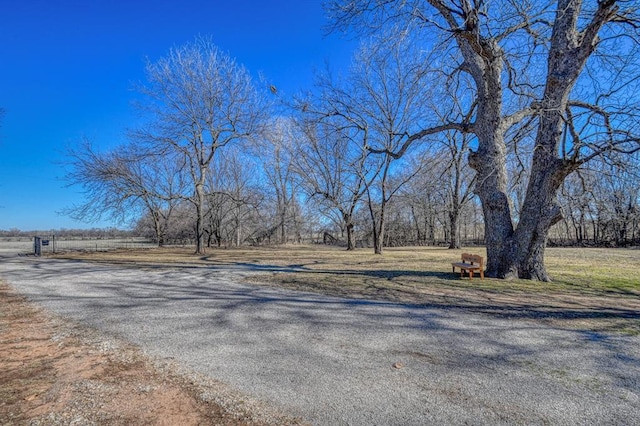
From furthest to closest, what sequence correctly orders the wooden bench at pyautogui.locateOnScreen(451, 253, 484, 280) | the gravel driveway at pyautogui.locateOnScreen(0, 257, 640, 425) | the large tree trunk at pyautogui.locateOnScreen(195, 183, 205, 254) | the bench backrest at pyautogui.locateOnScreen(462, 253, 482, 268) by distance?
the large tree trunk at pyautogui.locateOnScreen(195, 183, 205, 254) < the bench backrest at pyautogui.locateOnScreen(462, 253, 482, 268) < the wooden bench at pyautogui.locateOnScreen(451, 253, 484, 280) < the gravel driveway at pyautogui.locateOnScreen(0, 257, 640, 425)

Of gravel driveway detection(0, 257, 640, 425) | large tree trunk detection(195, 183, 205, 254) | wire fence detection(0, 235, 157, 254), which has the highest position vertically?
large tree trunk detection(195, 183, 205, 254)

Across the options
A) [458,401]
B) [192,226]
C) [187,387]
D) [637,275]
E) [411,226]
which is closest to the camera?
[458,401]

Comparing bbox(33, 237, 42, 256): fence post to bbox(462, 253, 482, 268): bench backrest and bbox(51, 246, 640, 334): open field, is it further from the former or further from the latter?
bbox(462, 253, 482, 268): bench backrest

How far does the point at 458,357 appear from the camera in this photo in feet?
11.5

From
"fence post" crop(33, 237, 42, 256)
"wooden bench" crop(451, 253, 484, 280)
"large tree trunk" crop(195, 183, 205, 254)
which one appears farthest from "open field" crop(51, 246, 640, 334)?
"fence post" crop(33, 237, 42, 256)

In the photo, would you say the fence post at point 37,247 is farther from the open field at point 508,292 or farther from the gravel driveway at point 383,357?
the open field at point 508,292

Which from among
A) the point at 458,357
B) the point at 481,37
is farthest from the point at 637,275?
the point at 458,357

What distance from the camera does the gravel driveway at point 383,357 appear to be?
8.30ft

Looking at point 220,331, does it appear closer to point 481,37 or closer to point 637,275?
point 481,37

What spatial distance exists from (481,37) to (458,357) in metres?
7.16

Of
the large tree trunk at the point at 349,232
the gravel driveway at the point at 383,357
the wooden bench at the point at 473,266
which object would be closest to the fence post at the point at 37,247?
the gravel driveway at the point at 383,357

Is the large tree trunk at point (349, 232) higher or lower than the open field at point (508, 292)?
higher

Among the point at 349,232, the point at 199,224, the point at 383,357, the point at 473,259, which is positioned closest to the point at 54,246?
the point at 199,224

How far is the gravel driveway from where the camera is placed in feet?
8.30
